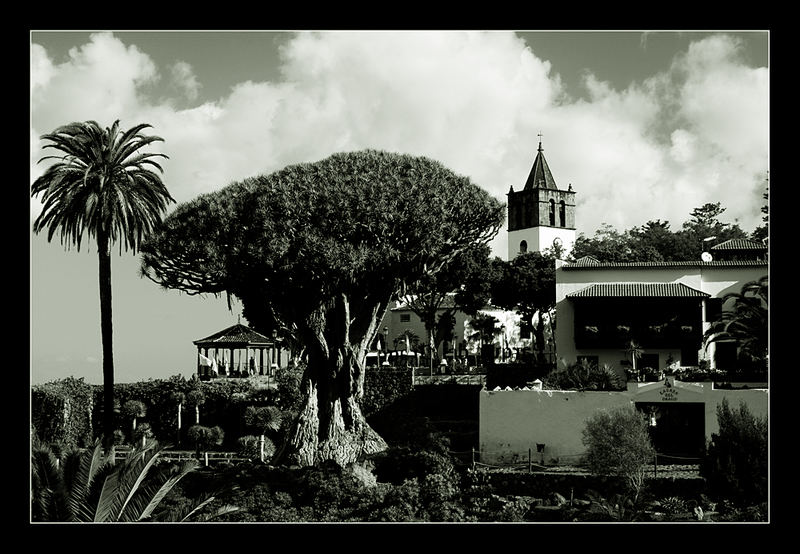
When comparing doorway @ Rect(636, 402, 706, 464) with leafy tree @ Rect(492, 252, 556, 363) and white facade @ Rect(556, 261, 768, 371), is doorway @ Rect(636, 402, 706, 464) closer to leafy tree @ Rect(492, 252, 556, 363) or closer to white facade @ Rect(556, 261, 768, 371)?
white facade @ Rect(556, 261, 768, 371)

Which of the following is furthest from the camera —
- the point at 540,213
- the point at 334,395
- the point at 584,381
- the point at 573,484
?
the point at 540,213

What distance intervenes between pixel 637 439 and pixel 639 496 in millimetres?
1595

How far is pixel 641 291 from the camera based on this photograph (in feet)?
143

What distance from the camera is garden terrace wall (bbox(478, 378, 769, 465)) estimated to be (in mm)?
29953

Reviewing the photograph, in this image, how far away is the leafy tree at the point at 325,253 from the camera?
30.0 m

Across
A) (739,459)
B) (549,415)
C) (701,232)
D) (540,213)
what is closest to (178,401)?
(549,415)

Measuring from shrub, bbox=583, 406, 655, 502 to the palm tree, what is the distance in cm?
1735

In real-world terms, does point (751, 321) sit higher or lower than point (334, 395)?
higher

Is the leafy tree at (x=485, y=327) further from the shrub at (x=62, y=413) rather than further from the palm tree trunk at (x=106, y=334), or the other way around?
the palm tree trunk at (x=106, y=334)

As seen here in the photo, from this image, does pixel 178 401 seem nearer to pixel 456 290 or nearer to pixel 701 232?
pixel 456 290

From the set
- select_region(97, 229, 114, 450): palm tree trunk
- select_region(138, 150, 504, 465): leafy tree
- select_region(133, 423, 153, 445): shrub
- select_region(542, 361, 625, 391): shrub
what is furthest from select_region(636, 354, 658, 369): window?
select_region(97, 229, 114, 450): palm tree trunk

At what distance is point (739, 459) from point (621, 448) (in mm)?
3089

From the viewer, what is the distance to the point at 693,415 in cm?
2970
